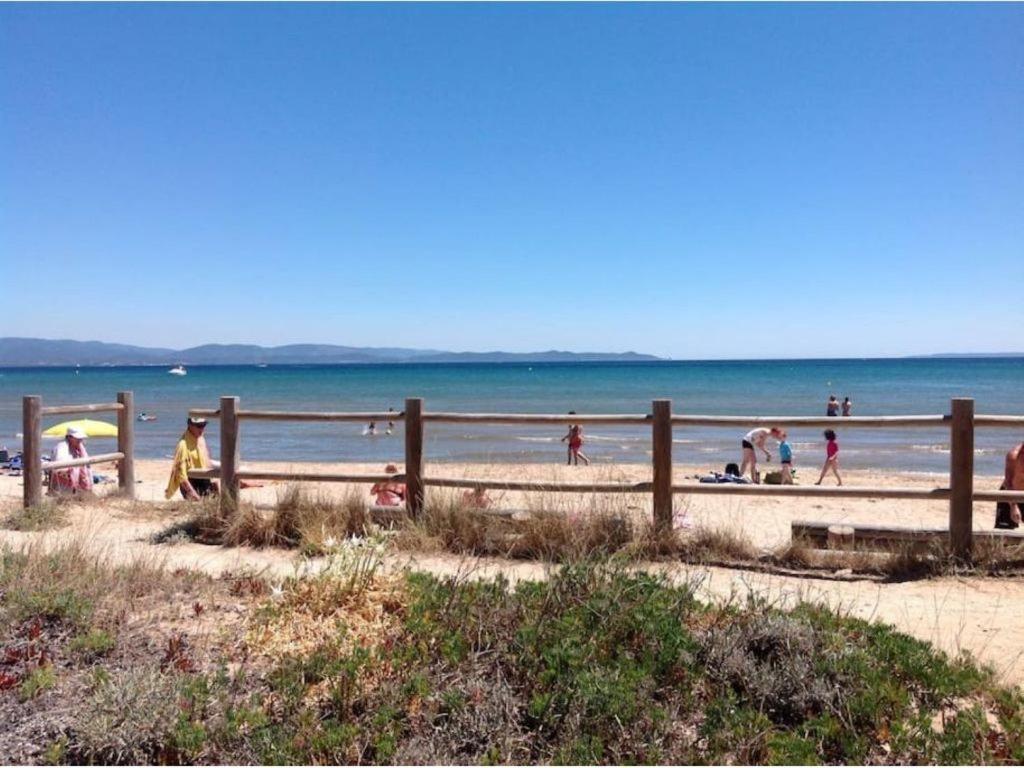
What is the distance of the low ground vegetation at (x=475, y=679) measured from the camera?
131 inches

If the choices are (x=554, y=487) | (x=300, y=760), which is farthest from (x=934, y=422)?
(x=300, y=760)

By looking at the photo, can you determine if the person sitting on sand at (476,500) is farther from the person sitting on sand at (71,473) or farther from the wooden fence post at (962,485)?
the person sitting on sand at (71,473)

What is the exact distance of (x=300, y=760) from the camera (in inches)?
126

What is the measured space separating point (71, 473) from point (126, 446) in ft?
2.48

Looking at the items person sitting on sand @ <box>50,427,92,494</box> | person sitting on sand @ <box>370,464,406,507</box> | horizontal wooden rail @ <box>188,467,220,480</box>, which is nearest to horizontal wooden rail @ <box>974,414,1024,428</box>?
person sitting on sand @ <box>370,464,406,507</box>

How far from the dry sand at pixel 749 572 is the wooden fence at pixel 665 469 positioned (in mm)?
236

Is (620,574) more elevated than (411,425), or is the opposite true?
(411,425)

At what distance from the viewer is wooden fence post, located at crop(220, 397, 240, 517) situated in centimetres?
812

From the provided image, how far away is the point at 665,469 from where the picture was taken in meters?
7.18

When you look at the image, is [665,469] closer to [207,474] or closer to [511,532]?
[511,532]

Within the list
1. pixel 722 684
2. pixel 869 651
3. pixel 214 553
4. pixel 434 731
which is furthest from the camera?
pixel 214 553

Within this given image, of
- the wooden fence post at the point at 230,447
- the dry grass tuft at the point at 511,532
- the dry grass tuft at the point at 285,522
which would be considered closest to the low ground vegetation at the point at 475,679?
the dry grass tuft at the point at 511,532

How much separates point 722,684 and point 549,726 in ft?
2.97

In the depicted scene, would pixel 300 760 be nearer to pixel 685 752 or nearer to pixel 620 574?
pixel 685 752
